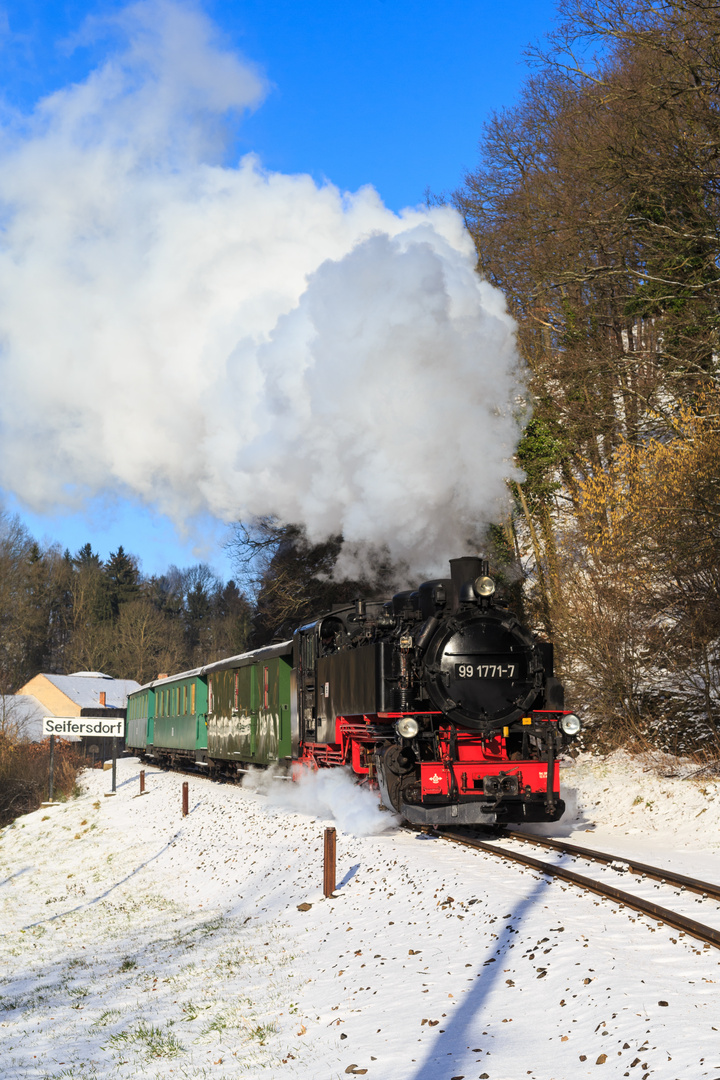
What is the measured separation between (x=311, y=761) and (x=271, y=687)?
10.5 ft

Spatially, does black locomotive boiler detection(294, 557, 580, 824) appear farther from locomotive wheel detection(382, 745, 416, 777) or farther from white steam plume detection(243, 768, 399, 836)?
white steam plume detection(243, 768, 399, 836)

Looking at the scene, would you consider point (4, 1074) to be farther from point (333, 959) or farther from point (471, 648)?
point (471, 648)

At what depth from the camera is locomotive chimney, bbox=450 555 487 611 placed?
1166 cm

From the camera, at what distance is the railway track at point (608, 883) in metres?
6.96

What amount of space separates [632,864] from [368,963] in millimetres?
3145

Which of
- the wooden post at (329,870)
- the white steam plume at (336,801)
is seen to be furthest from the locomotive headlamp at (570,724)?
the wooden post at (329,870)

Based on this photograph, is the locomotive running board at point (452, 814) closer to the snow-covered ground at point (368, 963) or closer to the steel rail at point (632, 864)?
the snow-covered ground at point (368, 963)

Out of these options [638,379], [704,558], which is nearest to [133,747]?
[638,379]

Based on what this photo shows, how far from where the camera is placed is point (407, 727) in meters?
10.8

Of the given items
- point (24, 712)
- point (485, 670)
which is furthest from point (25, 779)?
point (24, 712)

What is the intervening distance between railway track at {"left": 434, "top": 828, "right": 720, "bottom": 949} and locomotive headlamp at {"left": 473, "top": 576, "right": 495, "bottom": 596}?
2.90m

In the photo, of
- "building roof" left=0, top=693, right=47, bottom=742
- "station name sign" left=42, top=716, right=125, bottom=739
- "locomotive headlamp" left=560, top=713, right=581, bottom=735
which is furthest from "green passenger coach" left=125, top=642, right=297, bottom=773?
"building roof" left=0, top=693, right=47, bottom=742

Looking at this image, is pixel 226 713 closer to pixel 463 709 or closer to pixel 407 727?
pixel 463 709

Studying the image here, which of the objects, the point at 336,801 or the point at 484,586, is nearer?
the point at 484,586
